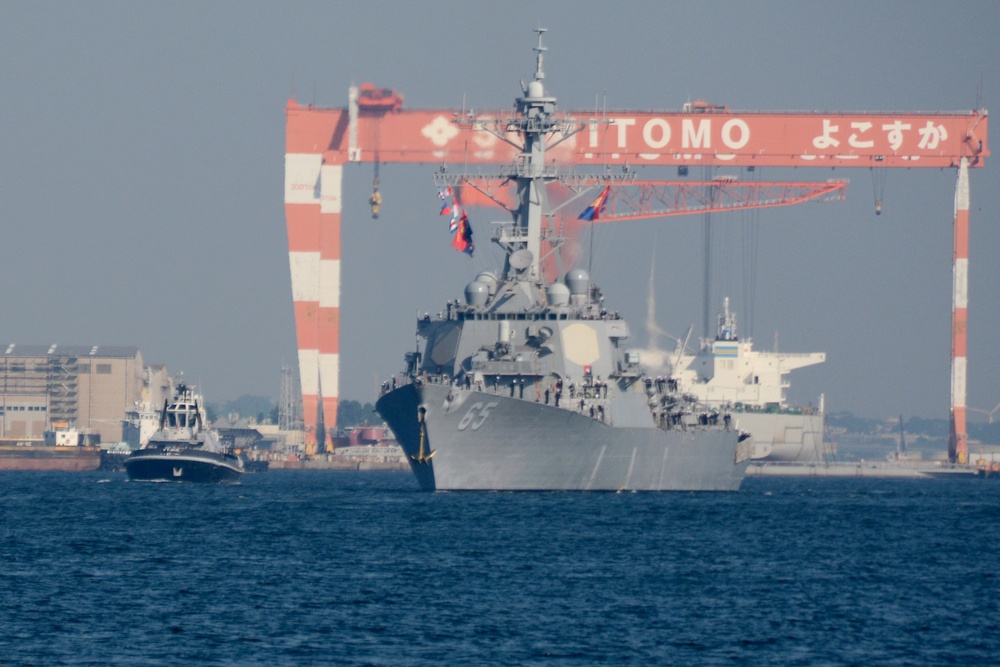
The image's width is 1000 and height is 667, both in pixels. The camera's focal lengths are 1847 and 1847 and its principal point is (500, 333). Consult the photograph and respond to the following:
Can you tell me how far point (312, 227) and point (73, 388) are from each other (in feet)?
140

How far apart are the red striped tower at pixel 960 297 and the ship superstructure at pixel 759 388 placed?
1369 centimetres

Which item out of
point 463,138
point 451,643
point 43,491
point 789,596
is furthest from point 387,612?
point 463,138

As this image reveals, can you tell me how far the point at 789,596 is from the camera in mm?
27047

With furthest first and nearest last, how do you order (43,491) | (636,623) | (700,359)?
(700,359), (43,491), (636,623)

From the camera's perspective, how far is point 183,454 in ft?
187

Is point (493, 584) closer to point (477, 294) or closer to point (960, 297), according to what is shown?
point (477, 294)

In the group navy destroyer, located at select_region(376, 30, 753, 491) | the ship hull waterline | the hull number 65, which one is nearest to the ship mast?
navy destroyer, located at select_region(376, 30, 753, 491)

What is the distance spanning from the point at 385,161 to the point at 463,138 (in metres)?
3.18

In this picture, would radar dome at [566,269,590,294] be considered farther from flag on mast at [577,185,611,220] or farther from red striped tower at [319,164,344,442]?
red striped tower at [319,164,344,442]

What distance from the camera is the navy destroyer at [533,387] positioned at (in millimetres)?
43062

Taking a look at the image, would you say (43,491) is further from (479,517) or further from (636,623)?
(636,623)

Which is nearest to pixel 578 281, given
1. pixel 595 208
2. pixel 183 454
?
pixel 595 208

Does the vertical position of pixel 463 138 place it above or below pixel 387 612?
above

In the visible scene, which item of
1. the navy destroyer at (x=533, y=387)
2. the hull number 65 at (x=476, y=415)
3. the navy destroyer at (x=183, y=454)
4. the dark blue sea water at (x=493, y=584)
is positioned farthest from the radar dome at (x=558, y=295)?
the navy destroyer at (x=183, y=454)
